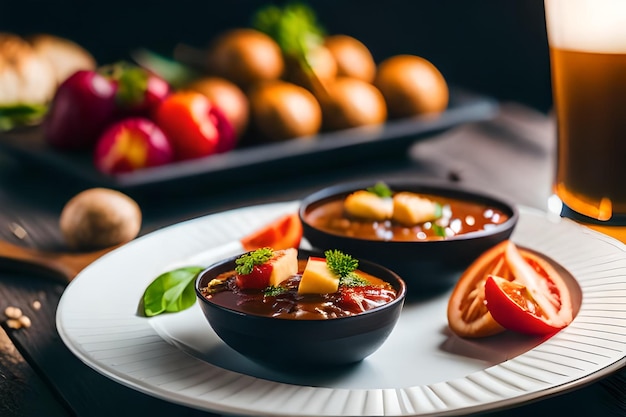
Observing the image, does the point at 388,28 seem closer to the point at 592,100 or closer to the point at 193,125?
the point at 193,125

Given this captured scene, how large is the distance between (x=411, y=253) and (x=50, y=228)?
2.96ft

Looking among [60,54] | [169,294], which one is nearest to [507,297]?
[169,294]

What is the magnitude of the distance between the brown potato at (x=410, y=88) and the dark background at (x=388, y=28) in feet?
2.97

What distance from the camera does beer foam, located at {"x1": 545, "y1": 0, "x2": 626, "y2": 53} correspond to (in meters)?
1.49

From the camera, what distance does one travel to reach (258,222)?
69.0 inches

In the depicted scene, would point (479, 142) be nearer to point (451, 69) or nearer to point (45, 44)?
point (451, 69)

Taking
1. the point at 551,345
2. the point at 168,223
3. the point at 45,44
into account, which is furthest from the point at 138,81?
the point at 551,345

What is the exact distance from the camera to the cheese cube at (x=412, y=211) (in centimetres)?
151

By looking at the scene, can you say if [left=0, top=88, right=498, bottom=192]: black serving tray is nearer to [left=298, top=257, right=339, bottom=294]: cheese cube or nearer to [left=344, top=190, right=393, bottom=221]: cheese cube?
[left=344, top=190, right=393, bottom=221]: cheese cube

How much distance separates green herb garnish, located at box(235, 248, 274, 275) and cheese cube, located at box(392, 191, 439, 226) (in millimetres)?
342

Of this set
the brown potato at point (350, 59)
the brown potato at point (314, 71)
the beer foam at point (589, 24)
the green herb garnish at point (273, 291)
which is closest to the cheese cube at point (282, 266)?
the green herb garnish at point (273, 291)

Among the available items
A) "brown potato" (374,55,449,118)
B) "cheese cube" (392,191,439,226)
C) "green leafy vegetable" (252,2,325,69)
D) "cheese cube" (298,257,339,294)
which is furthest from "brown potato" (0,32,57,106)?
"cheese cube" (298,257,339,294)

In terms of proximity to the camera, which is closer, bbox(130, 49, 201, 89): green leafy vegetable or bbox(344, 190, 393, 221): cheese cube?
bbox(344, 190, 393, 221): cheese cube

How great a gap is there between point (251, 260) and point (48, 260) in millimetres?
584
